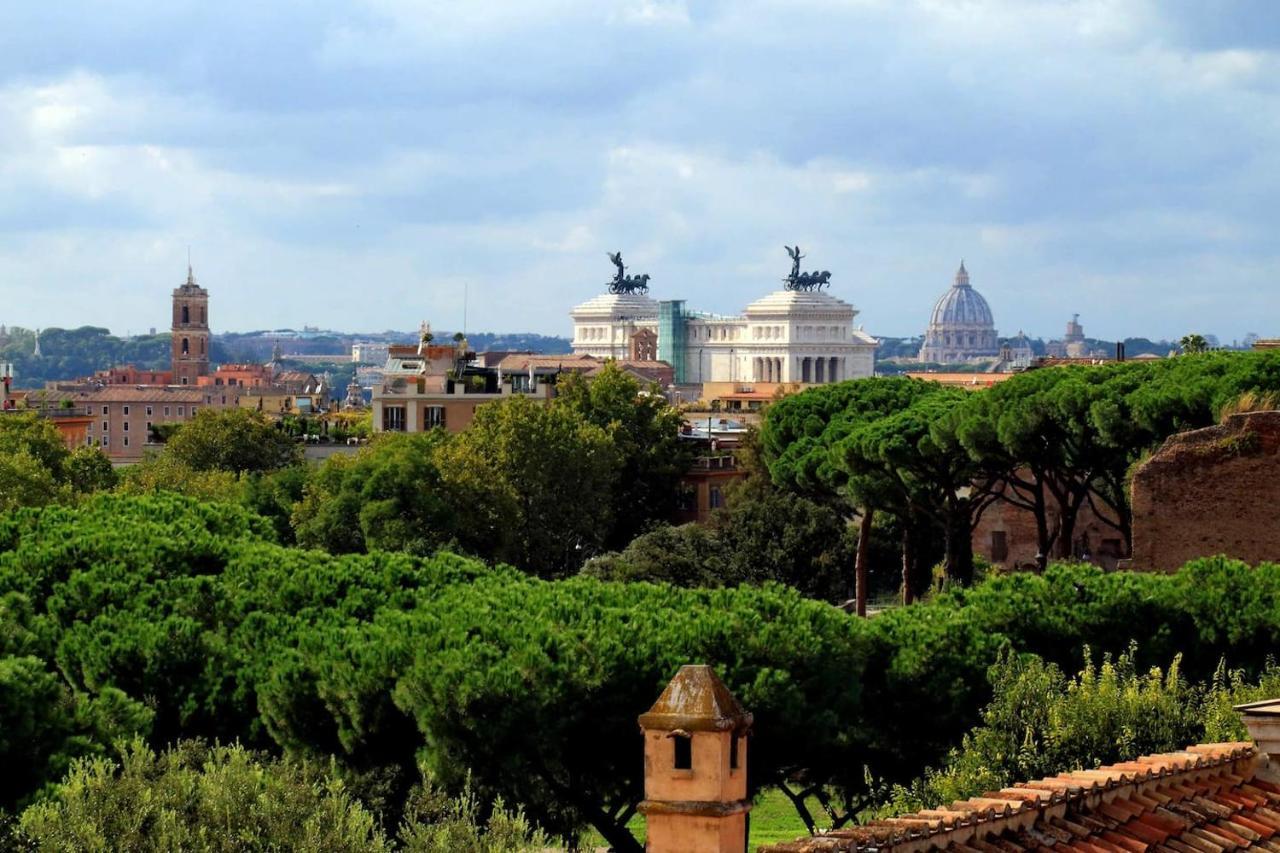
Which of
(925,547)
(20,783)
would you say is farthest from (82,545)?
(925,547)

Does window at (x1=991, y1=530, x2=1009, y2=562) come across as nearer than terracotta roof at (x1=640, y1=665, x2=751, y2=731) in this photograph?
No

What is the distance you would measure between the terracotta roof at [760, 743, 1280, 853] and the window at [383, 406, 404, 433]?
6356 centimetres

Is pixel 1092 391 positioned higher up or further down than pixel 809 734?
higher up

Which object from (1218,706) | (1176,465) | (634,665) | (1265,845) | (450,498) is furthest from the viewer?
(450,498)

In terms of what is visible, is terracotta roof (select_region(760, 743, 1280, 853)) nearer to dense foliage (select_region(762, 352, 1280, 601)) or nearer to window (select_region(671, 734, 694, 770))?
window (select_region(671, 734, 694, 770))

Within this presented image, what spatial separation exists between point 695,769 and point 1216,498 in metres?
24.9

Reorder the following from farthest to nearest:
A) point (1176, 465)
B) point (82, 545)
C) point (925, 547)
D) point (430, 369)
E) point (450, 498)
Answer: point (430, 369), point (450, 498), point (925, 547), point (1176, 465), point (82, 545)

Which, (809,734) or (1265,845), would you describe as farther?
(809,734)

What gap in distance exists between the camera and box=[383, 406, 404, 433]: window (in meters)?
77.5

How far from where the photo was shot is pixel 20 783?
21.5 meters

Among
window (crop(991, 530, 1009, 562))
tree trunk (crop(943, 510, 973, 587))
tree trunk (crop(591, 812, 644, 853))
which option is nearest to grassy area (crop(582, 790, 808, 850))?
tree trunk (crop(591, 812, 644, 853))

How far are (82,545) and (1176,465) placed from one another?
46.6 feet

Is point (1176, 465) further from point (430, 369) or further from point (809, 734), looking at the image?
point (430, 369)

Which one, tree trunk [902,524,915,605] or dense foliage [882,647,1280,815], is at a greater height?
dense foliage [882,647,1280,815]
